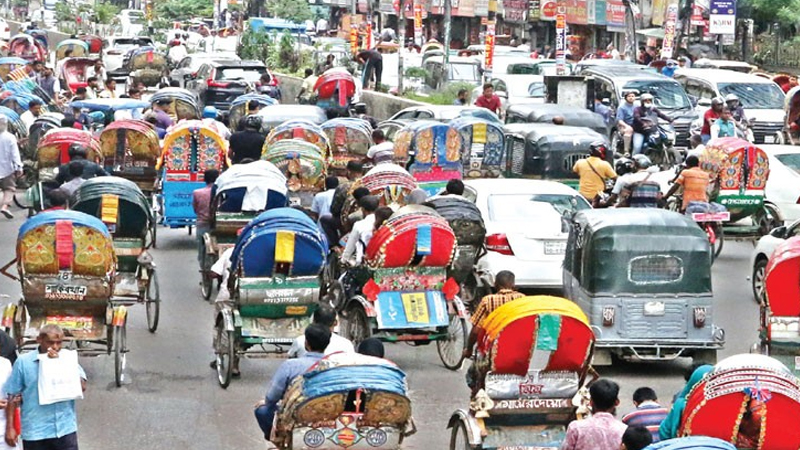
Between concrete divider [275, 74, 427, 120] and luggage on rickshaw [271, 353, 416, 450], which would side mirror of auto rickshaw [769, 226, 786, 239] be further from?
concrete divider [275, 74, 427, 120]

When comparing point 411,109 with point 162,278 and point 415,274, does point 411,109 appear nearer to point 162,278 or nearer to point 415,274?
point 162,278

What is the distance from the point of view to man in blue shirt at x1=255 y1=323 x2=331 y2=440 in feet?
38.0

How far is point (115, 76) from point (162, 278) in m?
32.8

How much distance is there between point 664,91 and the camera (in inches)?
1399

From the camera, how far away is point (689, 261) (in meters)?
16.7

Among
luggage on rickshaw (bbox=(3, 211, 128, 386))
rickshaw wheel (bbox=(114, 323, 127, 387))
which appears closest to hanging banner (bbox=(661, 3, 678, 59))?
rickshaw wheel (bbox=(114, 323, 127, 387))

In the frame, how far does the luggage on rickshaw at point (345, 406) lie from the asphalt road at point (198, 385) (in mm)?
3092

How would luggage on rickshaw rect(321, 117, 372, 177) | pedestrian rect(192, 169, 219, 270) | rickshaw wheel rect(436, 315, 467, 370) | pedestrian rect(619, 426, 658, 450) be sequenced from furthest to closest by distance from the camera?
1. luggage on rickshaw rect(321, 117, 372, 177)
2. pedestrian rect(192, 169, 219, 270)
3. rickshaw wheel rect(436, 315, 467, 370)
4. pedestrian rect(619, 426, 658, 450)

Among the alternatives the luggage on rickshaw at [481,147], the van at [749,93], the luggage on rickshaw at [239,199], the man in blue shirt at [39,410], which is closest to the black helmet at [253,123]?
the luggage on rickshaw at [481,147]

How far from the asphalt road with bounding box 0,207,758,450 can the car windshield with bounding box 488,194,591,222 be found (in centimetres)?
210

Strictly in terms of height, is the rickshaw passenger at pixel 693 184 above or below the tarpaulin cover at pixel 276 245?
below

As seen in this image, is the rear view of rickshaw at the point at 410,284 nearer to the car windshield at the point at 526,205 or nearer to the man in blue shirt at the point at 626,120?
the car windshield at the point at 526,205

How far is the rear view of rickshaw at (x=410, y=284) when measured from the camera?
16.5 m

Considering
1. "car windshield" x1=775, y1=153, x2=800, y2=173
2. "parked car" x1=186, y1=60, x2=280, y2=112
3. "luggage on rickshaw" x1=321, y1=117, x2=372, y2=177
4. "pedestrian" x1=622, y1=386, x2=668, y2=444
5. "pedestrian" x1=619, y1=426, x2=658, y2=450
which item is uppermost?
"pedestrian" x1=619, y1=426, x2=658, y2=450
